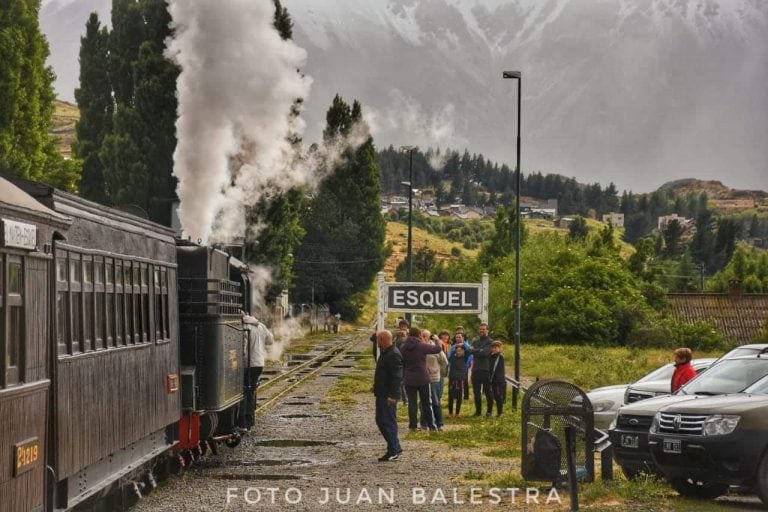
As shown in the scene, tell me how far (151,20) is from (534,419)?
44253 mm

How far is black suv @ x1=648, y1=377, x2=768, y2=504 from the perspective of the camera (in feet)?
44.7

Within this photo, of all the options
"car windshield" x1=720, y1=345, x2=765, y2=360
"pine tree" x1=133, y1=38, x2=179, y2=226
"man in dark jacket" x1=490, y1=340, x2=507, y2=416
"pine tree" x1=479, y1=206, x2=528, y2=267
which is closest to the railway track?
"man in dark jacket" x1=490, y1=340, x2=507, y2=416

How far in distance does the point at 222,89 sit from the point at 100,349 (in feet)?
63.5

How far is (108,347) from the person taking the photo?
12.1 m

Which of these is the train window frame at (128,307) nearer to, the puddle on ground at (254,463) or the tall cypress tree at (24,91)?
the puddle on ground at (254,463)

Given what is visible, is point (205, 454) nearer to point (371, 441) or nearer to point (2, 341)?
point (371, 441)

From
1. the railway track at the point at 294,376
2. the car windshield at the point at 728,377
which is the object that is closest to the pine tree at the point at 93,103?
the railway track at the point at 294,376

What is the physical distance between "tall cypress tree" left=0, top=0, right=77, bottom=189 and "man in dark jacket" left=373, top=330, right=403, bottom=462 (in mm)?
22504

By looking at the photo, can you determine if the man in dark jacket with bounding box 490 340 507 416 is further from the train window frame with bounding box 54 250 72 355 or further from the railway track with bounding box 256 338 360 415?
the train window frame with bounding box 54 250 72 355

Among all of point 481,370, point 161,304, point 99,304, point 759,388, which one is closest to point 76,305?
point 99,304

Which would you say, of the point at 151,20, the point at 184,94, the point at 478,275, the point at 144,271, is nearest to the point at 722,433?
the point at 144,271

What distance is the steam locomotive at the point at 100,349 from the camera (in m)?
8.76

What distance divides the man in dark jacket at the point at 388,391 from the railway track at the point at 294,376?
26.9 feet

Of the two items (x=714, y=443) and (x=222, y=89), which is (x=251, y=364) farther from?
(x=222, y=89)
